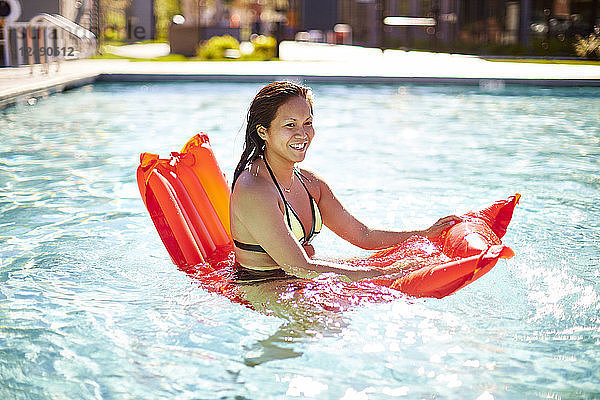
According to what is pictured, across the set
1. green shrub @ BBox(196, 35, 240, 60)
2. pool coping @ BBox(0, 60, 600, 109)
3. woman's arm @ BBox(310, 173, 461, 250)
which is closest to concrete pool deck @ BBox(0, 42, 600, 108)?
pool coping @ BBox(0, 60, 600, 109)

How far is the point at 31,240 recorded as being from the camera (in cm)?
459

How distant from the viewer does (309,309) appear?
3082 mm

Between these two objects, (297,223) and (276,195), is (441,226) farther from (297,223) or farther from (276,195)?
(276,195)

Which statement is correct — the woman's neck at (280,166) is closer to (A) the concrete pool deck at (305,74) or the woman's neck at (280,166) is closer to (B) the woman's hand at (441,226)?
(B) the woman's hand at (441,226)

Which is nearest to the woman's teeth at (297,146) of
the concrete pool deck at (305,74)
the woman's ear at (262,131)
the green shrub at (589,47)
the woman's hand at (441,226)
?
the woman's ear at (262,131)

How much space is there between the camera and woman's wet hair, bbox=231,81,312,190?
2.88 metres

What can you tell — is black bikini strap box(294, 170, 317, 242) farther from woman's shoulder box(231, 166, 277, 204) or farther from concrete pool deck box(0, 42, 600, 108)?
concrete pool deck box(0, 42, 600, 108)

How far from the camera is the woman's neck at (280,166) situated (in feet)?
9.83

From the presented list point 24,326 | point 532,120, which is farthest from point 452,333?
point 532,120

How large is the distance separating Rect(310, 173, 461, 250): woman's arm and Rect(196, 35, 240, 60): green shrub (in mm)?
15594

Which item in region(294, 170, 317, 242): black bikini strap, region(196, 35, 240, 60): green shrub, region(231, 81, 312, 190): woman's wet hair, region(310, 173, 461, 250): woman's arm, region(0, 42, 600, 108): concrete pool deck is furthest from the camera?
region(196, 35, 240, 60): green shrub

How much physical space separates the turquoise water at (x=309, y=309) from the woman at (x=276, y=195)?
0.73 ft

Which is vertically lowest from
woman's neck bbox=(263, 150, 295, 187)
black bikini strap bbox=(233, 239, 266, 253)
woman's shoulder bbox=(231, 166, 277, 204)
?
black bikini strap bbox=(233, 239, 266, 253)

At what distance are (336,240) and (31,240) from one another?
1.90m
